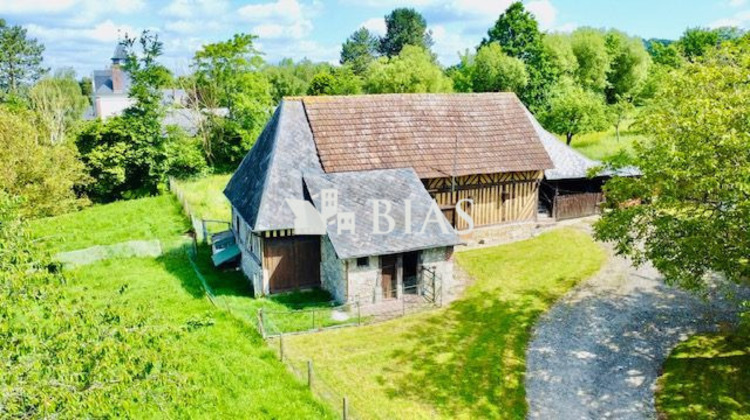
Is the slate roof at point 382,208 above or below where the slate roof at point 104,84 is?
below

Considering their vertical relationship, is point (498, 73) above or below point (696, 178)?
above

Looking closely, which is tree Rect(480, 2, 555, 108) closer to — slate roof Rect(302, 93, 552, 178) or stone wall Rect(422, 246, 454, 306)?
slate roof Rect(302, 93, 552, 178)

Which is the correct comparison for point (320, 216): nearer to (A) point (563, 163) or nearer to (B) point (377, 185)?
(B) point (377, 185)

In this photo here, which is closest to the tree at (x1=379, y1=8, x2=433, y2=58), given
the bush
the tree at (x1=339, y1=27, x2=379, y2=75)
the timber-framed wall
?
the tree at (x1=339, y1=27, x2=379, y2=75)

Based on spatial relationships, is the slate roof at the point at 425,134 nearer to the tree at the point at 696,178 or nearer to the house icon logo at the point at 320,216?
the house icon logo at the point at 320,216

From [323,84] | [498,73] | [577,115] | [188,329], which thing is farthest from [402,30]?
[188,329]

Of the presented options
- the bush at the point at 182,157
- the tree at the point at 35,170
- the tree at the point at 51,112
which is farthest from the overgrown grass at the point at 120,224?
the tree at the point at 51,112
